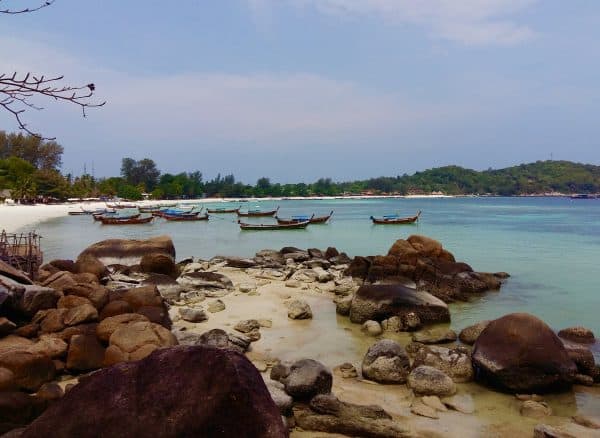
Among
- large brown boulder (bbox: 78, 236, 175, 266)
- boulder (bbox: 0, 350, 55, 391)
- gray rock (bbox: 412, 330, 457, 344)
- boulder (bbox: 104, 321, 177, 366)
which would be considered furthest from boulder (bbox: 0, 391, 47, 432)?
large brown boulder (bbox: 78, 236, 175, 266)

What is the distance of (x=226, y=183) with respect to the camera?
135 meters

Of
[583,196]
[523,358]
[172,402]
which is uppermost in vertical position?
[583,196]

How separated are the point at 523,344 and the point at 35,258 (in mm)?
12574

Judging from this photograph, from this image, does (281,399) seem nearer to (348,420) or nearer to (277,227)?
(348,420)

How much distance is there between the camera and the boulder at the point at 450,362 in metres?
8.01

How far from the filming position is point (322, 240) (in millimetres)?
35531

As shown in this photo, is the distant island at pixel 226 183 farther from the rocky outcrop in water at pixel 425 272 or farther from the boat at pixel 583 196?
the rocky outcrop in water at pixel 425 272

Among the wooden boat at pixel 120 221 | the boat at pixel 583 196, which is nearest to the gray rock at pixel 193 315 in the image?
the wooden boat at pixel 120 221

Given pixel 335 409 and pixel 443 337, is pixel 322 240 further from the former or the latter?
pixel 335 409

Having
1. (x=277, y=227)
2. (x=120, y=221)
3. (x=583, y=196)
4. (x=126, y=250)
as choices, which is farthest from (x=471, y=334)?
(x=583, y=196)

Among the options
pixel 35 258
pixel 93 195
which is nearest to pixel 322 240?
pixel 35 258

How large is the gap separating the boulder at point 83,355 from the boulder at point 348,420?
341cm

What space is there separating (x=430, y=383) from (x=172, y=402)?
15.5 feet

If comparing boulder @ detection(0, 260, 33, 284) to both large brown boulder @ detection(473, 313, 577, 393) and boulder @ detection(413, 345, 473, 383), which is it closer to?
boulder @ detection(413, 345, 473, 383)
